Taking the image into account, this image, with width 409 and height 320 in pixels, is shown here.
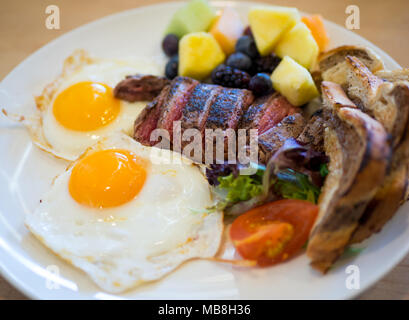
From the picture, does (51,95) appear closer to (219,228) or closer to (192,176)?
(192,176)

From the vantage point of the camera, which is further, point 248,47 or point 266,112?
point 248,47

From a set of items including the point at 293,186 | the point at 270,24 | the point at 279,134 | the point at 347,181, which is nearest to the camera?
the point at 347,181

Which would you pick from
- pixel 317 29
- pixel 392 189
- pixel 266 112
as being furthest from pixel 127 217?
pixel 317 29

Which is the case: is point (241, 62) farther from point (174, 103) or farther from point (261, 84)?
point (174, 103)

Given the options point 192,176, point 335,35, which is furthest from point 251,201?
point 335,35

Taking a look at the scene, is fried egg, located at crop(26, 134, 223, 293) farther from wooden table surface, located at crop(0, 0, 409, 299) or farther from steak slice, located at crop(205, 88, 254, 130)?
wooden table surface, located at crop(0, 0, 409, 299)

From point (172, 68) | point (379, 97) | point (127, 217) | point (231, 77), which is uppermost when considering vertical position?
point (379, 97)

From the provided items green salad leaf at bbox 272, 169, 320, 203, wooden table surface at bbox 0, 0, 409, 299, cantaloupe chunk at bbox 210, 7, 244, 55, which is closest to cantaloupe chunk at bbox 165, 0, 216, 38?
cantaloupe chunk at bbox 210, 7, 244, 55
